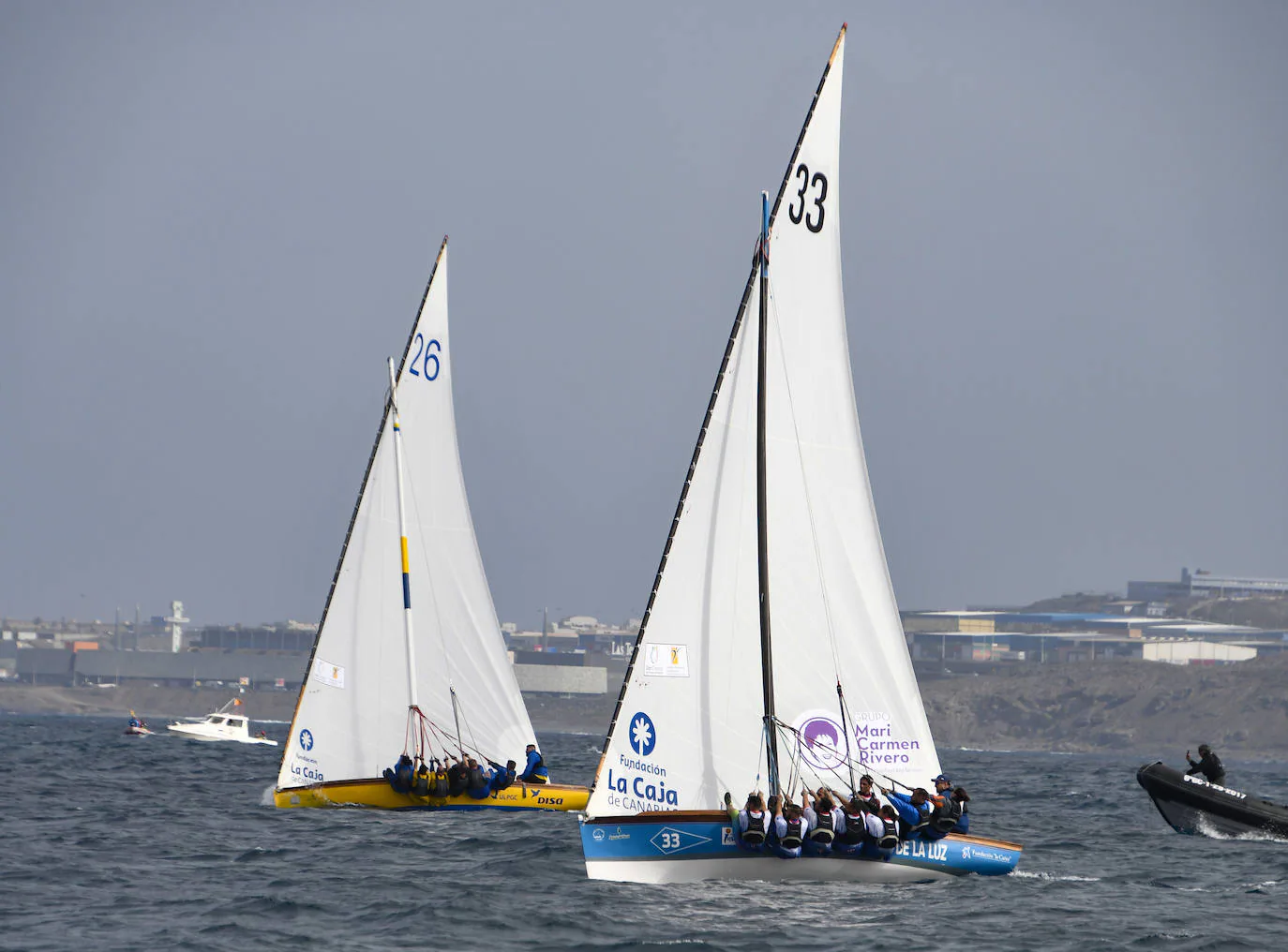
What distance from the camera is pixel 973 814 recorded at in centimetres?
5122

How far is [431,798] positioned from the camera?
40.9 metres

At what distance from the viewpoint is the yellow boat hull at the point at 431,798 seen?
41031 mm

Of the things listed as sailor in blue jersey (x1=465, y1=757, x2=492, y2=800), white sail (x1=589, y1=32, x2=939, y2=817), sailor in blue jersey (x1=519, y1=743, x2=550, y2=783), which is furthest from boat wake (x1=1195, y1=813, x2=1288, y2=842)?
sailor in blue jersey (x1=465, y1=757, x2=492, y2=800)

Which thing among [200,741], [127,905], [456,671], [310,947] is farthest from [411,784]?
[200,741]

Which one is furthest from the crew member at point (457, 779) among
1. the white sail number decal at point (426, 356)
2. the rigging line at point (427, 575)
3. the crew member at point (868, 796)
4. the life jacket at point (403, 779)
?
the crew member at point (868, 796)

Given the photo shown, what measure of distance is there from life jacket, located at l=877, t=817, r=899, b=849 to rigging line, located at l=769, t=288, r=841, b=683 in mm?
2711

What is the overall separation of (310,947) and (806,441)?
1239cm

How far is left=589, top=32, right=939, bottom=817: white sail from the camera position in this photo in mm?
28406

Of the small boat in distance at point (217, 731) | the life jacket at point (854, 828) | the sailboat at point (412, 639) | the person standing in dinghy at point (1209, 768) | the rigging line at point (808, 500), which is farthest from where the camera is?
the small boat in distance at point (217, 731)

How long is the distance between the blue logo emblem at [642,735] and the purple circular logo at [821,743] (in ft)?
9.11

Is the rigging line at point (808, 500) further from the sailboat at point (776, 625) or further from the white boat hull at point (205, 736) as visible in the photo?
the white boat hull at point (205, 736)

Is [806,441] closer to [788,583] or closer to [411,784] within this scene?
[788,583]

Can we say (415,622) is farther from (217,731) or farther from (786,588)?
(217,731)

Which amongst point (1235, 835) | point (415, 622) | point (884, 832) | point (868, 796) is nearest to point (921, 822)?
point (884, 832)
